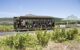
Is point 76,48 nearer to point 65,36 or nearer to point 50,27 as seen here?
point 65,36

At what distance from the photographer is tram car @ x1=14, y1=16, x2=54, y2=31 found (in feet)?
110

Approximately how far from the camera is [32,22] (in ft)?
112

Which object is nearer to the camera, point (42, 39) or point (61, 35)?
point (42, 39)

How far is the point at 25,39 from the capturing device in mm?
12078

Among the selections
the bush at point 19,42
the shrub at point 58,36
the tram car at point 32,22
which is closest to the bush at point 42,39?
the bush at point 19,42

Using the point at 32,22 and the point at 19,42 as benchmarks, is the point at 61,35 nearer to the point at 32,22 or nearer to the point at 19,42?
the point at 19,42

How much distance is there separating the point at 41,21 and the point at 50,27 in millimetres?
1888

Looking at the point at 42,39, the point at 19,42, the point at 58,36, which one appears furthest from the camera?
the point at 58,36

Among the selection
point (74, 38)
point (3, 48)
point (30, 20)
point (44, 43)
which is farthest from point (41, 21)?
point (3, 48)

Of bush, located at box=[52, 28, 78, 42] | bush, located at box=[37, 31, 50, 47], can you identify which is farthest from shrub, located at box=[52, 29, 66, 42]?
bush, located at box=[37, 31, 50, 47]

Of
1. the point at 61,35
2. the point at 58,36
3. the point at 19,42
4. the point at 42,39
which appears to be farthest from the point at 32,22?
the point at 19,42

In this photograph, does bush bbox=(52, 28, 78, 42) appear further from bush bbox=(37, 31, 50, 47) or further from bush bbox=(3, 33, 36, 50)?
bush bbox=(3, 33, 36, 50)

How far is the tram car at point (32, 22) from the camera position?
33438 millimetres

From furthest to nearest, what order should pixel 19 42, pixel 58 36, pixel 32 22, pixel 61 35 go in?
pixel 32 22 → pixel 61 35 → pixel 58 36 → pixel 19 42
